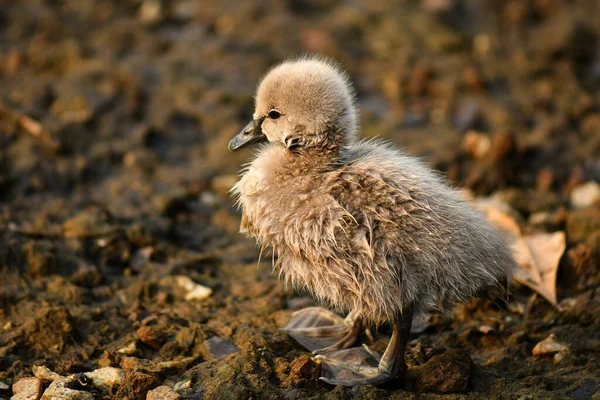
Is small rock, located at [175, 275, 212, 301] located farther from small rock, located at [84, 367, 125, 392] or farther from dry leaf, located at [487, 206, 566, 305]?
dry leaf, located at [487, 206, 566, 305]

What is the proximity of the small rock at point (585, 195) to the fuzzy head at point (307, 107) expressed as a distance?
8.26ft

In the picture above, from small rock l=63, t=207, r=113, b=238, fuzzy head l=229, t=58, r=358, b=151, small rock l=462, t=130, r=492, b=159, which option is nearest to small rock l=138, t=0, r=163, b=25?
small rock l=63, t=207, r=113, b=238

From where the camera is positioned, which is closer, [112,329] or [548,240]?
[112,329]

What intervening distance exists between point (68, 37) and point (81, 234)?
3.33 meters

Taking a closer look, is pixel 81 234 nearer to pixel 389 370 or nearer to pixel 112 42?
pixel 389 370

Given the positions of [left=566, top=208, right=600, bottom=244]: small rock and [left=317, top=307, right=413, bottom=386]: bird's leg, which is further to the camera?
[left=566, top=208, right=600, bottom=244]: small rock

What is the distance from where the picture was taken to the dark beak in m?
4.41

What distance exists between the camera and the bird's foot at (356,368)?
3775mm

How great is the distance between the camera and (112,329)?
4348 mm

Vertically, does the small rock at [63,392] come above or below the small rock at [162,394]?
below

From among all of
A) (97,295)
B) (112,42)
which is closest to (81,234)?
(97,295)

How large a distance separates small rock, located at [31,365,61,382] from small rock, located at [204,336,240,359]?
0.82 meters

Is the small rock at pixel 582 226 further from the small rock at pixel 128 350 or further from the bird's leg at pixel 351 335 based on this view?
the small rock at pixel 128 350

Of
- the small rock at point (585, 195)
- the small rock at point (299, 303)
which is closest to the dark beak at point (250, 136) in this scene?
the small rock at point (299, 303)
